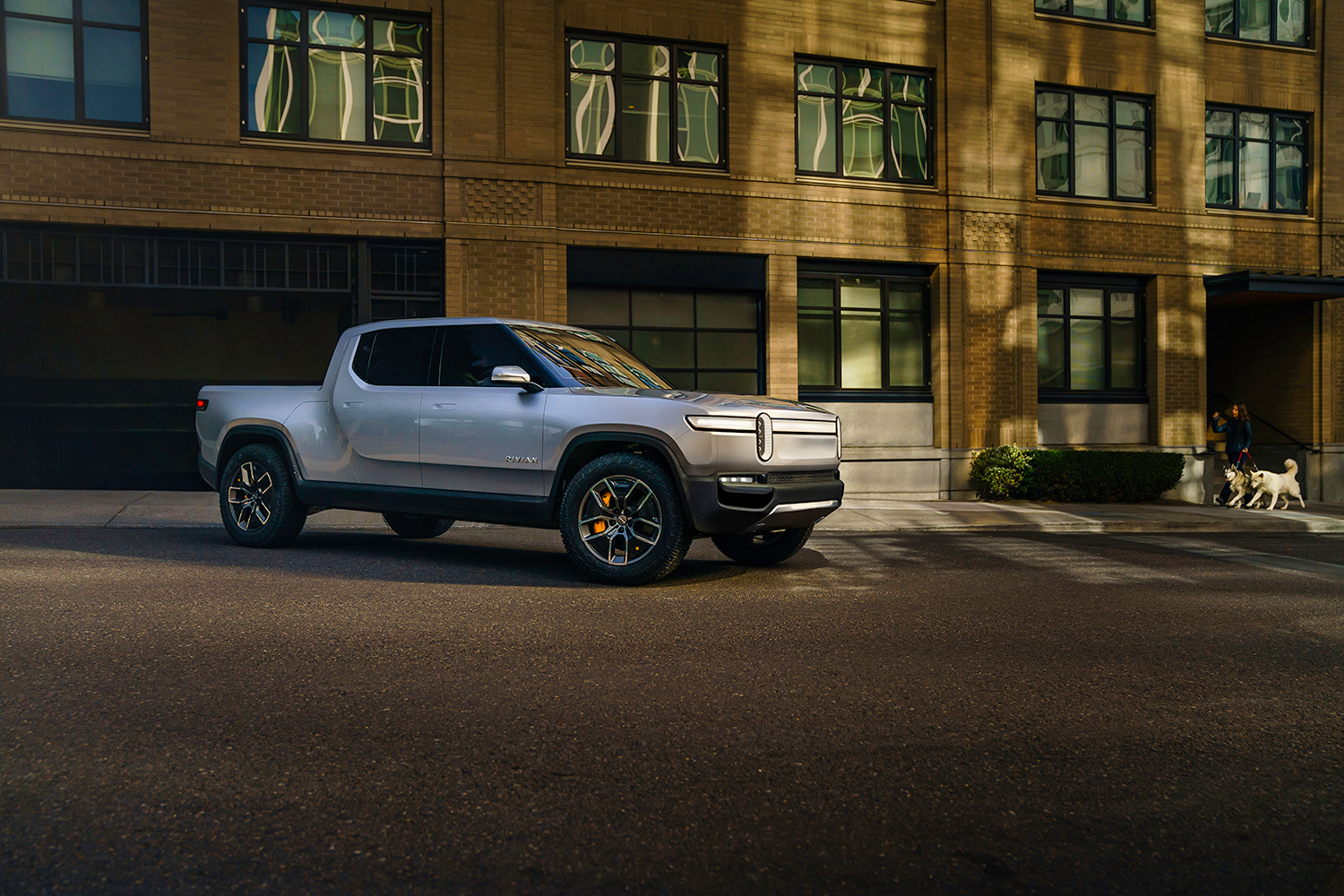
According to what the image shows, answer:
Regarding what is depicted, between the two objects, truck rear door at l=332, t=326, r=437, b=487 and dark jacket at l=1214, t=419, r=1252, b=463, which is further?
dark jacket at l=1214, t=419, r=1252, b=463

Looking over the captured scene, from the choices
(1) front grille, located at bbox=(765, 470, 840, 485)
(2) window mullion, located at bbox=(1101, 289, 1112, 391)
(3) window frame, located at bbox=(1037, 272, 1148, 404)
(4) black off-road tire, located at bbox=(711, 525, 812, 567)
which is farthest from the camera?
(2) window mullion, located at bbox=(1101, 289, 1112, 391)

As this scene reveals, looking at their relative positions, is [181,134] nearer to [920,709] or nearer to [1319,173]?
[920,709]

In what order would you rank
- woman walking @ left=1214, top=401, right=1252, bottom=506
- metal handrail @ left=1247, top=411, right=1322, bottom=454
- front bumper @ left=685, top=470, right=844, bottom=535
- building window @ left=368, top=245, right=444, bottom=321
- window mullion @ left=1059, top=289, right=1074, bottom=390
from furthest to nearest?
metal handrail @ left=1247, top=411, right=1322, bottom=454 < window mullion @ left=1059, top=289, right=1074, bottom=390 < woman walking @ left=1214, top=401, right=1252, bottom=506 < building window @ left=368, top=245, right=444, bottom=321 < front bumper @ left=685, top=470, right=844, bottom=535

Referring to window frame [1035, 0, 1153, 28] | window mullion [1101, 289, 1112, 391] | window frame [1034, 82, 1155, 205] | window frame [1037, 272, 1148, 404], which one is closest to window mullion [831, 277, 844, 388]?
window frame [1037, 272, 1148, 404]

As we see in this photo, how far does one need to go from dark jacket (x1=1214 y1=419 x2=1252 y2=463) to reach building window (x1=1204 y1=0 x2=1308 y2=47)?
312 inches

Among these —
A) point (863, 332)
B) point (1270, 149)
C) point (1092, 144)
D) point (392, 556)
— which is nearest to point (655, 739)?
point (392, 556)

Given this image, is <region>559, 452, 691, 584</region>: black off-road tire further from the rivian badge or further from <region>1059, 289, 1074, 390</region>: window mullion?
<region>1059, 289, 1074, 390</region>: window mullion

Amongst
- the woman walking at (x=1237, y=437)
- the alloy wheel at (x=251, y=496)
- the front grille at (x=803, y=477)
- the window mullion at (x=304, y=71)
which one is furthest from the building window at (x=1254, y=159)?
the alloy wheel at (x=251, y=496)

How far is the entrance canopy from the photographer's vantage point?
64.3ft

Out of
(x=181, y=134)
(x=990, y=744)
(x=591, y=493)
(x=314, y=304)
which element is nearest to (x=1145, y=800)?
(x=990, y=744)

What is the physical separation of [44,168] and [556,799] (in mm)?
15397

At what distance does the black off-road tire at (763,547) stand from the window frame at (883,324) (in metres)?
9.70

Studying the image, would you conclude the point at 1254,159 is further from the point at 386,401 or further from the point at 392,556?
the point at 392,556

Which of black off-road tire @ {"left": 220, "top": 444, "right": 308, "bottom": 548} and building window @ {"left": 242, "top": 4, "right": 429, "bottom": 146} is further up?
building window @ {"left": 242, "top": 4, "right": 429, "bottom": 146}
